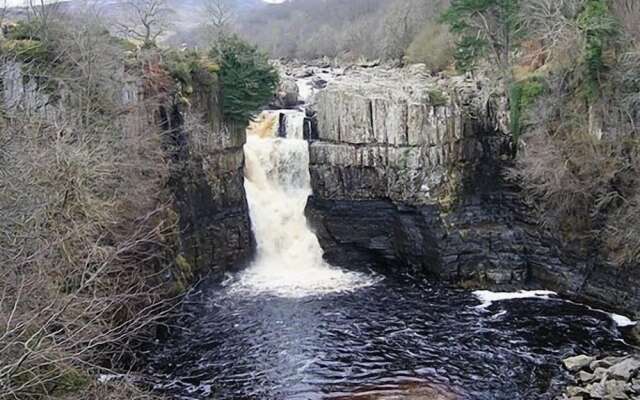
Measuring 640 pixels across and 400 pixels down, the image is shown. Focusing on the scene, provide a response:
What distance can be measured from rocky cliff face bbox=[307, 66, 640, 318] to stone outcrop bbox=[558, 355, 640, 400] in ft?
28.1

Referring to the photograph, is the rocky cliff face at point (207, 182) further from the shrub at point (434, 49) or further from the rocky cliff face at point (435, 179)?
the shrub at point (434, 49)

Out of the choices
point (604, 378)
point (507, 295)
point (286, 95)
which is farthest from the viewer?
point (286, 95)

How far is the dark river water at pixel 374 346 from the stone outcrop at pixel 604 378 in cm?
55

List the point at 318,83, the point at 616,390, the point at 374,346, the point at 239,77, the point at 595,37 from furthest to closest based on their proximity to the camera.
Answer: the point at 318,83 < the point at 239,77 < the point at 595,37 < the point at 374,346 < the point at 616,390

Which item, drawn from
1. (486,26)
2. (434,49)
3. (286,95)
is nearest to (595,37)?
(486,26)

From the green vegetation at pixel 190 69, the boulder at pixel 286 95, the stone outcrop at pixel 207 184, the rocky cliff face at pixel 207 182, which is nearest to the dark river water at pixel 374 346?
the rocky cliff face at pixel 207 182

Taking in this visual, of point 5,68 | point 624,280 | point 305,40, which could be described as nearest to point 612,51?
point 624,280

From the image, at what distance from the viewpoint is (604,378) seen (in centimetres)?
2155

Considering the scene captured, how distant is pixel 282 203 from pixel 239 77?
725cm

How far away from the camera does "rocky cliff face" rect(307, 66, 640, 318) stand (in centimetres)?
3294

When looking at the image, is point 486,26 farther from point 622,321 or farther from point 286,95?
point 622,321

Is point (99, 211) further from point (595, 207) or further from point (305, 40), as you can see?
point (305, 40)

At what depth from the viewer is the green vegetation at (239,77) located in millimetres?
34656

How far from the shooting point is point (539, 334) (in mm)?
26250
